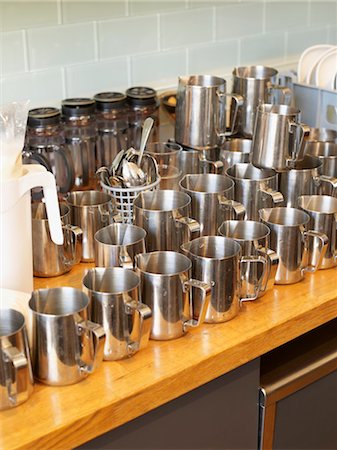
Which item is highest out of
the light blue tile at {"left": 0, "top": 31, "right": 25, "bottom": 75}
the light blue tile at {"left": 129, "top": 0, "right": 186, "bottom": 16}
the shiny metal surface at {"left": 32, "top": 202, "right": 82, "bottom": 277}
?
the light blue tile at {"left": 129, "top": 0, "right": 186, "bottom": 16}

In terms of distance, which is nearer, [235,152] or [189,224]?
[189,224]

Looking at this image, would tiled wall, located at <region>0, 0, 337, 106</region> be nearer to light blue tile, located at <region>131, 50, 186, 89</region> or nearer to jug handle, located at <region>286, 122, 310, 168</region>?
light blue tile, located at <region>131, 50, 186, 89</region>

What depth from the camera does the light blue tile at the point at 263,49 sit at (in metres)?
2.19

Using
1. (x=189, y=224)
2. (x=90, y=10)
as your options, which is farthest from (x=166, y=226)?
(x=90, y=10)

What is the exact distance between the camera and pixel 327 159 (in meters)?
1.67

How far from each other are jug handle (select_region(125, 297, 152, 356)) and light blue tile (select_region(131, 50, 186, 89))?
950mm

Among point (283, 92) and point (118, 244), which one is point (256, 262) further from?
point (283, 92)

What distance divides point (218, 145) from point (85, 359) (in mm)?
780

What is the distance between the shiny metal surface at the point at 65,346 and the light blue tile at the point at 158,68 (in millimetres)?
972

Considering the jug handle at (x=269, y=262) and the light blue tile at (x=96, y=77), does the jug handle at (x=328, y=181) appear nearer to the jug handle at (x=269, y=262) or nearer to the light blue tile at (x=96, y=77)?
the jug handle at (x=269, y=262)

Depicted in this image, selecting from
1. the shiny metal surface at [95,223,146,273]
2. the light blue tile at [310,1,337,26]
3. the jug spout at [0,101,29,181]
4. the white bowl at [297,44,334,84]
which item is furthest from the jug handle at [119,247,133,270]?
the light blue tile at [310,1,337,26]

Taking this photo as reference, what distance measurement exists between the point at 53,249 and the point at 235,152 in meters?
0.50

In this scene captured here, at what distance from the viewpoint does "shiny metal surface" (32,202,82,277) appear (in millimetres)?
1348

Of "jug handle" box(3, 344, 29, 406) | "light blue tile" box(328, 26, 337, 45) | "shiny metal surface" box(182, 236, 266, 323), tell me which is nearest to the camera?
"jug handle" box(3, 344, 29, 406)
